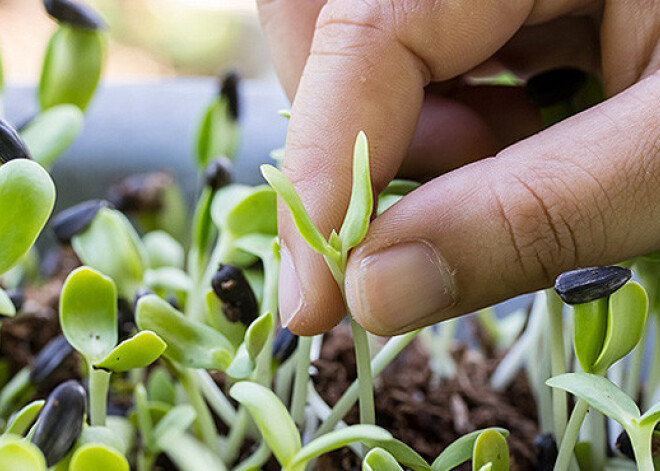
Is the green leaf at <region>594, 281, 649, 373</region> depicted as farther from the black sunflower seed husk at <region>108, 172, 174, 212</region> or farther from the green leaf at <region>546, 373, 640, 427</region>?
the black sunflower seed husk at <region>108, 172, 174, 212</region>

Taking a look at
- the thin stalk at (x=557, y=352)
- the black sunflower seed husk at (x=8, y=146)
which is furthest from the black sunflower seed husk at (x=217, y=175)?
the thin stalk at (x=557, y=352)

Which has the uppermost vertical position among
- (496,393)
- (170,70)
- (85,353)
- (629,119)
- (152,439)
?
(629,119)

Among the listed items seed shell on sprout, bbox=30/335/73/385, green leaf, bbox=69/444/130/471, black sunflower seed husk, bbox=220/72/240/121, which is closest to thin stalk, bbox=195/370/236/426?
seed shell on sprout, bbox=30/335/73/385

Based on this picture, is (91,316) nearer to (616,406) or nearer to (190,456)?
(190,456)

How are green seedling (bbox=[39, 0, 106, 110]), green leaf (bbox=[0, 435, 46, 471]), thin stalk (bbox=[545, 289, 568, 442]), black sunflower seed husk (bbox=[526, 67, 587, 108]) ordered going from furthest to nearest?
green seedling (bbox=[39, 0, 106, 110]), black sunflower seed husk (bbox=[526, 67, 587, 108]), thin stalk (bbox=[545, 289, 568, 442]), green leaf (bbox=[0, 435, 46, 471])

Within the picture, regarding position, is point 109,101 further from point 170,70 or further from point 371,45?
point 170,70

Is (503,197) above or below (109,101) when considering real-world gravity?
above

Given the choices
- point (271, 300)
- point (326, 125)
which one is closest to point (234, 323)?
point (271, 300)
